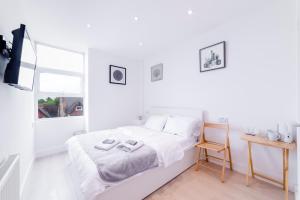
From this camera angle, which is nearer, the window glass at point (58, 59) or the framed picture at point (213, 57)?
the framed picture at point (213, 57)

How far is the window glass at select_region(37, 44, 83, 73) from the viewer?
3.06 meters

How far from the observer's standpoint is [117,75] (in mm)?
3797

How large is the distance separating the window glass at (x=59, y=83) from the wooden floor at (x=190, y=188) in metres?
1.83

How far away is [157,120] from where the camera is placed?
307 centimetres

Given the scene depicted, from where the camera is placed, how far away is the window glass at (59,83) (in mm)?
3104

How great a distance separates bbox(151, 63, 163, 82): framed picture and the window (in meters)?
2.00

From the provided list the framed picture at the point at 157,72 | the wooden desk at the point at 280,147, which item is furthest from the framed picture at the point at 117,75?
the wooden desk at the point at 280,147

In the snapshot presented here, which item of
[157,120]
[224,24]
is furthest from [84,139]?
[224,24]

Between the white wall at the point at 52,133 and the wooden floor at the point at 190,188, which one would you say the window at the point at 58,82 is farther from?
the wooden floor at the point at 190,188

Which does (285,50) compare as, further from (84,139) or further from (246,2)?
(84,139)

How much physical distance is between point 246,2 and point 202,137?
2213mm

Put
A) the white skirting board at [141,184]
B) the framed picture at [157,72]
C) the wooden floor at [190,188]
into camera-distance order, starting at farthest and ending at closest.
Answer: the framed picture at [157,72], the wooden floor at [190,188], the white skirting board at [141,184]

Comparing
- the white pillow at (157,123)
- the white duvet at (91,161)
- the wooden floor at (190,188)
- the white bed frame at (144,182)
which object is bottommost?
the wooden floor at (190,188)

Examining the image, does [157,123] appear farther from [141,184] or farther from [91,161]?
[91,161]
